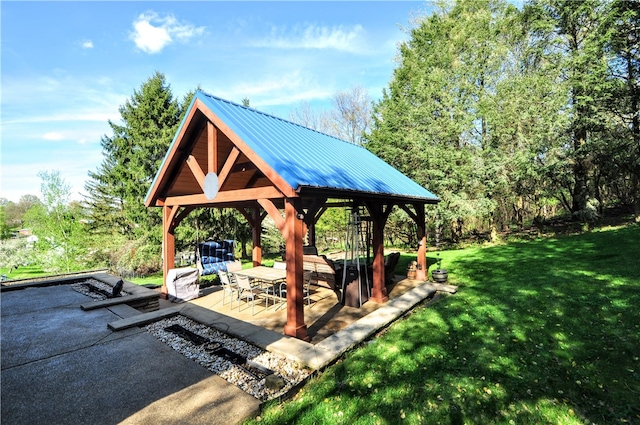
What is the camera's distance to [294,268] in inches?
213

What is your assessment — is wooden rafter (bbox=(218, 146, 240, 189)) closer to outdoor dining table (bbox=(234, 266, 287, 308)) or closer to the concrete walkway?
outdoor dining table (bbox=(234, 266, 287, 308))

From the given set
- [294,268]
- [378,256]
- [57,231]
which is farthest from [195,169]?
[57,231]

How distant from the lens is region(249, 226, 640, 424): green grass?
11.6ft

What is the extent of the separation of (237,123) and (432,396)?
5734 mm

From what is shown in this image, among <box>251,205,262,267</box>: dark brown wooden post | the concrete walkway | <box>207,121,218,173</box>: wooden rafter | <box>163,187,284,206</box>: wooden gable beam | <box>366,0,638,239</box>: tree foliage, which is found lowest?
the concrete walkway

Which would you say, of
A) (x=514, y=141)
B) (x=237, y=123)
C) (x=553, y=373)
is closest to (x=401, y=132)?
(x=514, y=141)

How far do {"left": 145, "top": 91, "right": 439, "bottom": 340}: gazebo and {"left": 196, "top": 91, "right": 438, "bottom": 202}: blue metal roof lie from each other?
19 mm

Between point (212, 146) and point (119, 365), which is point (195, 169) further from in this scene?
point (119, 365)

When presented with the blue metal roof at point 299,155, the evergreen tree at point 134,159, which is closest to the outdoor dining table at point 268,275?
the blue metal roof at point 299,155

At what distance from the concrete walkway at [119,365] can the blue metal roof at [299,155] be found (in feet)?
9.15

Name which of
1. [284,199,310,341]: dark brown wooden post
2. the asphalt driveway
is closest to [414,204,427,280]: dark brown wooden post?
[284,199,310,341]: dark brown wooden post

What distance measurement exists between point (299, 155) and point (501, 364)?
5.14m

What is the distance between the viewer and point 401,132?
18.8 m

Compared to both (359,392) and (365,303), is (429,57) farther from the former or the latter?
(359,392)
